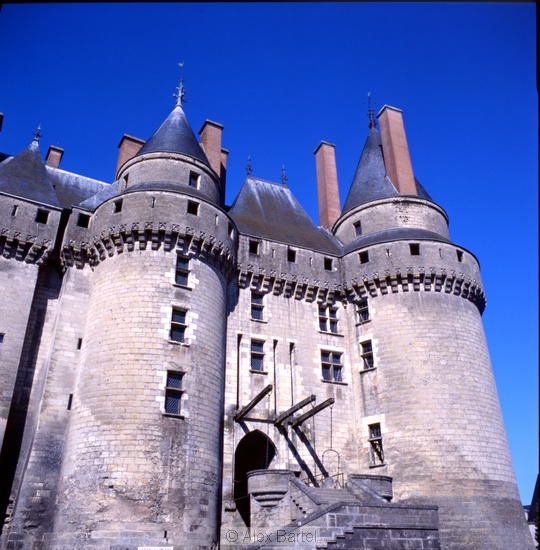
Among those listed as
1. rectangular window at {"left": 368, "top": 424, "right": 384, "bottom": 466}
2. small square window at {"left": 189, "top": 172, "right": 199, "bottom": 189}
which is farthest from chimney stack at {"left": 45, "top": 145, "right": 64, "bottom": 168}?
rectangular window at {"left": 368, "top": 424, "right": 384, "bottom": 466}

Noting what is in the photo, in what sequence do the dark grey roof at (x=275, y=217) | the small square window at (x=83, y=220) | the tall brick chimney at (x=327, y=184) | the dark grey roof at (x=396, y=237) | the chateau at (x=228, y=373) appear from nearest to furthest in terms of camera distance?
the chateau at (x=228, y=373)
the small square window at (x=83, y=220)
the dark grey roof at (x=396, y=237)
the dark grey roof at (x=275, y=217)
the tall brick chimney at (x=327, y=184)

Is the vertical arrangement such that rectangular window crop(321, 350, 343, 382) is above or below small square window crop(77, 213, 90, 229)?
below

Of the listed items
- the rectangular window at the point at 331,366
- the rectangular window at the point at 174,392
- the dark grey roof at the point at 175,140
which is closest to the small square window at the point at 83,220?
the dark grey roof at the point at 175,140

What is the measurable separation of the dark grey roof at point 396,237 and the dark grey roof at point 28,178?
13.0 meters

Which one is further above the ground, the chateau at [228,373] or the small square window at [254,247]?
the small square window at [254,247]

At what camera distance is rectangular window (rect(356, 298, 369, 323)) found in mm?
23359

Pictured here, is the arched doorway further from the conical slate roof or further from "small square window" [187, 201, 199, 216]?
the conical slate roof

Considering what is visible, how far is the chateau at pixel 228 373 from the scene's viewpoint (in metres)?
15.8

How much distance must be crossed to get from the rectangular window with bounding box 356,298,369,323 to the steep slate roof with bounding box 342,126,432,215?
5.27m

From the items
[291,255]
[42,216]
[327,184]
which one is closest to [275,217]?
[291,255]

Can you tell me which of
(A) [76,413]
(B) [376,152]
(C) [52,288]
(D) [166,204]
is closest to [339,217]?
(B) [376,152]

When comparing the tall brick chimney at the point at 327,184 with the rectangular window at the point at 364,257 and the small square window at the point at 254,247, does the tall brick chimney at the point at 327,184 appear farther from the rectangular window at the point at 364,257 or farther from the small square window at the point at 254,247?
the small square window at the point at 254,247

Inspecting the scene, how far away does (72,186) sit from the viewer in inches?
963

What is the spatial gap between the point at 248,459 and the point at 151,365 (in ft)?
22.5
